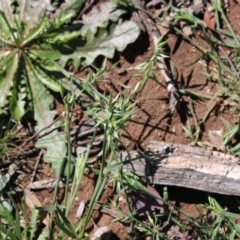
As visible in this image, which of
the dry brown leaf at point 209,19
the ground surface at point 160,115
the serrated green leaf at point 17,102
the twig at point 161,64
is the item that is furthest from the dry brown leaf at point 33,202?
the dry brown leaf at point 209,19

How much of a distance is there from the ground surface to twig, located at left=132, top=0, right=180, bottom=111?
1.5 inches

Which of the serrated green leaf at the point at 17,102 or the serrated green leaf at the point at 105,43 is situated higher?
the serrated green leaf at the point at 105,43

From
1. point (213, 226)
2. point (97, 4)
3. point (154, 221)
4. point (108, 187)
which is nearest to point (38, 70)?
point (97, 4)

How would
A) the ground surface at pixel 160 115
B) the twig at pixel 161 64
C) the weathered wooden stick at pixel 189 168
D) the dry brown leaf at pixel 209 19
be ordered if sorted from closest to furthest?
1. the weathered wooden stick at pixel 189 168
2. the ground surface at pixel 160 115
3. the twig at pixel 161 64
4. the dry brown leaf at pixel 209 19

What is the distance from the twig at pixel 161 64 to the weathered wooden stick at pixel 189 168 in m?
0.37

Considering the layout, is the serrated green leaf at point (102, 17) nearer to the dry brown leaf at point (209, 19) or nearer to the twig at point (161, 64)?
the twig at point (161, 64)

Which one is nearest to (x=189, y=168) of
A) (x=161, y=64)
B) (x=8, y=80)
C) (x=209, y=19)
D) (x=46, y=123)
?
(x=161, y=64)

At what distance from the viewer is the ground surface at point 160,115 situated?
3.06 metres

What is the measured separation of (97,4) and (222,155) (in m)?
1.16

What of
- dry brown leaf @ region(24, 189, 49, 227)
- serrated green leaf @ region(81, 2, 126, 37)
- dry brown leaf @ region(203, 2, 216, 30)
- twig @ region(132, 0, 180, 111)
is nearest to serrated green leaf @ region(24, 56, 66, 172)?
dry brown leaf @ region(24, 189, 49, 227)

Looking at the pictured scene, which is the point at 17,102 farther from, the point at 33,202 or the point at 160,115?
the point at 160,115

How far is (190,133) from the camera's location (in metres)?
3.14

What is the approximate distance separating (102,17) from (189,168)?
1.06 m

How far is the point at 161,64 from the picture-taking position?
3189 millimetres
